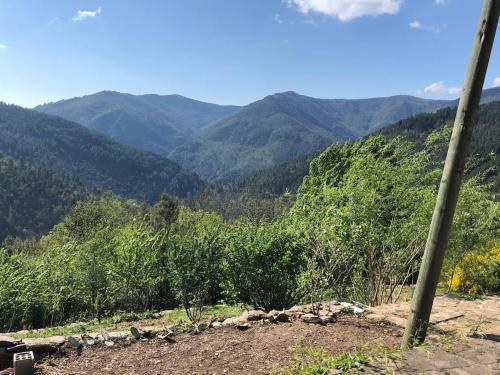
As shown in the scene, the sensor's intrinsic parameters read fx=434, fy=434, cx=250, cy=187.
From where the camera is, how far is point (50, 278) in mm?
20141

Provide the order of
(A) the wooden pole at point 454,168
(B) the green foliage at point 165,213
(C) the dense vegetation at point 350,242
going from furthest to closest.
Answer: (B) the green foliage at point 165,213, (C) the dense vegetation at point 350,242, (A) the wooden pole at point 454,168

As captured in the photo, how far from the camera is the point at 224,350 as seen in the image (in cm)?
571

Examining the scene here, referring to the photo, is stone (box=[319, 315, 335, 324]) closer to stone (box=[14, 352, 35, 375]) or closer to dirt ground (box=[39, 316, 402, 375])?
dirt ground (box=[39, 316, 402, 375])

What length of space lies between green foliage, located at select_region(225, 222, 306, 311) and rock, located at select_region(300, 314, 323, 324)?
2.75m

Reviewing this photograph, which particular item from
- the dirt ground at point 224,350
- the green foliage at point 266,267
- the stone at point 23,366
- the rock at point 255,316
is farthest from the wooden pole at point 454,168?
the green foliage at point 266,267

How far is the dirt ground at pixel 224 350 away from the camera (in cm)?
525

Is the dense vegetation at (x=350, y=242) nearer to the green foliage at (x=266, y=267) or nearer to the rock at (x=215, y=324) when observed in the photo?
the green foliage at (x=266, y=267)

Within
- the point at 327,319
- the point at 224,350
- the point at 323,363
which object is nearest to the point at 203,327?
the point at 224,350

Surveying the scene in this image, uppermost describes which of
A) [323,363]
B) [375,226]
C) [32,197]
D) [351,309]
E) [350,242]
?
[375,226]

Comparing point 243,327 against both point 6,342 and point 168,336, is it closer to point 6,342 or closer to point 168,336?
point 168,336

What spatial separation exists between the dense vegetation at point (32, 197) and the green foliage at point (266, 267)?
131 m

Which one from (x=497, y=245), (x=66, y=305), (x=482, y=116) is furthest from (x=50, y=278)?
(x=482, y=116)

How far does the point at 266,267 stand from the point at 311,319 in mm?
3146

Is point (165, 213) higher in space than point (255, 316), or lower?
lower
